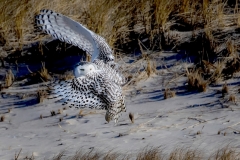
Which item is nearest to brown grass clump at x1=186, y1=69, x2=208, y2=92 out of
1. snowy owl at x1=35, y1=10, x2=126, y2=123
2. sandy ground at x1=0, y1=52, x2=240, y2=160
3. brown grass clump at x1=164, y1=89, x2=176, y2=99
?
sandy ground at x1=0, y1=52, x2=240, y2=160

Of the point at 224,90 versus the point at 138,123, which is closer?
the point at 138,123

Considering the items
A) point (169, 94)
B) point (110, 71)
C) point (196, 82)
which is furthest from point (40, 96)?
point (110, 71)

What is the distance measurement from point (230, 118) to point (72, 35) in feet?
6.38

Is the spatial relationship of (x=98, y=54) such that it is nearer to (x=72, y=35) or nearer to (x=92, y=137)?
(x=72, y=35)

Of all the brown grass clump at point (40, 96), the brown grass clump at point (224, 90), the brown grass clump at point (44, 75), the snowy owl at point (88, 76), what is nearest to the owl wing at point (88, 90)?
the snowy owl at point (88, 76)

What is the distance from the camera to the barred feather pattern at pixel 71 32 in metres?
6.49

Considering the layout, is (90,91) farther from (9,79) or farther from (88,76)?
(9,79)

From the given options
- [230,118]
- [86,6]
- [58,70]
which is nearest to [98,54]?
[230,118]

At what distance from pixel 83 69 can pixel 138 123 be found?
1.58 metres

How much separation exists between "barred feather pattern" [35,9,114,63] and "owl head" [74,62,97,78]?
16.9 inches

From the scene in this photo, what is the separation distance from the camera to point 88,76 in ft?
20.3

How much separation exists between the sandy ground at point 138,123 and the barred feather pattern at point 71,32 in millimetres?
970

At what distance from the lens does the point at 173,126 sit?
24.0 ft

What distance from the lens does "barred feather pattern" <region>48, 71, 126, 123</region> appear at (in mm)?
6184
